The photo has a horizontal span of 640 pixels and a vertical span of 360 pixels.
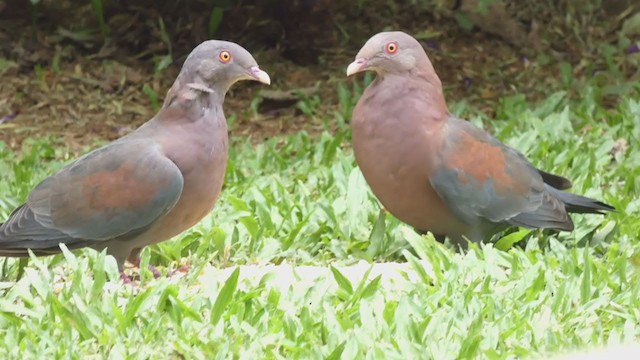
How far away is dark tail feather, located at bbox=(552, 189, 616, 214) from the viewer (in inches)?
231

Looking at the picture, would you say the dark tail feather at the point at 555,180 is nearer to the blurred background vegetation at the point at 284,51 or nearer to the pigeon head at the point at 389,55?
the pigeon head at the point at 389,55

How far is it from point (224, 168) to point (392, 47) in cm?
101

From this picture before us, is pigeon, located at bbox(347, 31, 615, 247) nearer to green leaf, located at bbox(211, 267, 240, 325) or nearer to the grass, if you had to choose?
the grass

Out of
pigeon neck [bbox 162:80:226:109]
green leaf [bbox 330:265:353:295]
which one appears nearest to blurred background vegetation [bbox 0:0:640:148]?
pigeon neck [bbox 162:80:226:109]

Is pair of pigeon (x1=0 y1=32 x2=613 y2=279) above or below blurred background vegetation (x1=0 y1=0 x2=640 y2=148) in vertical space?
above

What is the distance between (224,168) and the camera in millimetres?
5238

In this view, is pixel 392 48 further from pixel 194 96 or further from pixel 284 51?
pixel 284 51

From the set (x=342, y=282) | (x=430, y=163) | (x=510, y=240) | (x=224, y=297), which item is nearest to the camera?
(x=224, y=297)

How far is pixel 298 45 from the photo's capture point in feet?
30.7

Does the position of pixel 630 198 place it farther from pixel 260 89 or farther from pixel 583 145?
pixel 260 89

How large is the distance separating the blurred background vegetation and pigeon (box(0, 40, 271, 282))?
301 centimetres

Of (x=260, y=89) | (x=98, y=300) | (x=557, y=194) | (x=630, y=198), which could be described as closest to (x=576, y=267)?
(x=557, y=194)

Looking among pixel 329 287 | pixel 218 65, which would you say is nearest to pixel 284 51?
pixel 218 65

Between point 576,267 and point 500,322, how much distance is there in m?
0.78
